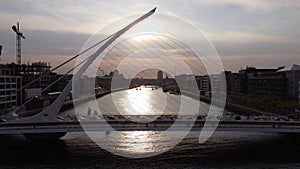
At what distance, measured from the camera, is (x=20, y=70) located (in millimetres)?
34906

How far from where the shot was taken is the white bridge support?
1335 cm

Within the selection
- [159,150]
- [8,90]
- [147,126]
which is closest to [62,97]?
[147,126]

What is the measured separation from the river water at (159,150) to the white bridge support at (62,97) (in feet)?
2.87

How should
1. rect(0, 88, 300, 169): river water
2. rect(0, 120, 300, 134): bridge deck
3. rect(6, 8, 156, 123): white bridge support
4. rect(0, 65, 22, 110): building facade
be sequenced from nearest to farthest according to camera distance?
rect(0, 88, 300, 169): river water
rect(0, 120, 300, 134): bridge deck
rect(6, 8, 156, 123): white bridge support
rect(0, 65, 22, 110): building facade

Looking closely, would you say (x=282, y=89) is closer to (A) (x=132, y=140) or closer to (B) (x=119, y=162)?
(A) (x=132, y=140)

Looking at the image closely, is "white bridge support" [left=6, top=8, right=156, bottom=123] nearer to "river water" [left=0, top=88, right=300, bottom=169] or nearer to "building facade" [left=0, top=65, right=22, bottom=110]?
"river water" [left=0, top=88, right=300, bottom=169]

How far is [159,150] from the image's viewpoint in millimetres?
12414

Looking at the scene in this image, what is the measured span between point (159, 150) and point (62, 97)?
13.5 ft

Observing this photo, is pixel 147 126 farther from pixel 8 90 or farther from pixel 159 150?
pixel 8 90

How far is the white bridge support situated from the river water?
2.87ft

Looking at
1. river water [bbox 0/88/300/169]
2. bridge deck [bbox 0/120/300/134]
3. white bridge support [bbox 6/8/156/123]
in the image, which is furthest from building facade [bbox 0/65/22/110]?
bridge deck [bbox 0/120/300/134]

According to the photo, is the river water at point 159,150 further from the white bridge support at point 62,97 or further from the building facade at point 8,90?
the building facade at point 8,90

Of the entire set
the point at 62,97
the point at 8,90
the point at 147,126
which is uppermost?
the point at 8,90

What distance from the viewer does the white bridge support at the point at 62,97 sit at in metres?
13.4
